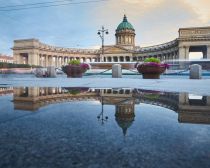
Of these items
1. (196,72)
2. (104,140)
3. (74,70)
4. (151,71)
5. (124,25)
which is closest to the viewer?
(104,140)

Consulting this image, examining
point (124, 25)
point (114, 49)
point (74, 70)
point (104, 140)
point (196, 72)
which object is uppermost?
point (124, 25)

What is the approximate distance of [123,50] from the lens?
9838 cm

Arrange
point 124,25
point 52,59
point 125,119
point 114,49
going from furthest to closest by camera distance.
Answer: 1. point 124,25
2. point 114,49
3. point 52,59
4. point 125,119

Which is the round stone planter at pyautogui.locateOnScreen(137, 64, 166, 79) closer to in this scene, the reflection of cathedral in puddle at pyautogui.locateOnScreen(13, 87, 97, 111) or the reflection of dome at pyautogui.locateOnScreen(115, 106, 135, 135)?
the reflection of cathedral in puddle at pyautogui.locateOnScreen(13, 87, 97, 111)

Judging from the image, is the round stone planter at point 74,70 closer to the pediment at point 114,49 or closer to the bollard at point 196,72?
the bollard at point 196,72

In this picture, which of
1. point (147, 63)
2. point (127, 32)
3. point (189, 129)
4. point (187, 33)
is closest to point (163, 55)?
point (187, 33)

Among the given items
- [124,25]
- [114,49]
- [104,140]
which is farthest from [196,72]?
[124,25]

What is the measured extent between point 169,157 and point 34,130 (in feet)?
5.27

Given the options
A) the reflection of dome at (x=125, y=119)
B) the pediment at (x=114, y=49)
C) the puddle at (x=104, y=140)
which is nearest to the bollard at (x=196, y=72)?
the puddle at (x=104, y=140)

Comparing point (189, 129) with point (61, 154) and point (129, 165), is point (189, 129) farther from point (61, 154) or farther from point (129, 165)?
point (61, 154)

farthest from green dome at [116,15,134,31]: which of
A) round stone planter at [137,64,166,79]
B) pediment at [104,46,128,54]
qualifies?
round stone planter at [137,64,166,79]

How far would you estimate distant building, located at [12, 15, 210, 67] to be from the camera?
6738 cm

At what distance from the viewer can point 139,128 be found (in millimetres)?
2879

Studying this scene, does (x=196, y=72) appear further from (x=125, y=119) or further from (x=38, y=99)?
(x=125, y=119)
